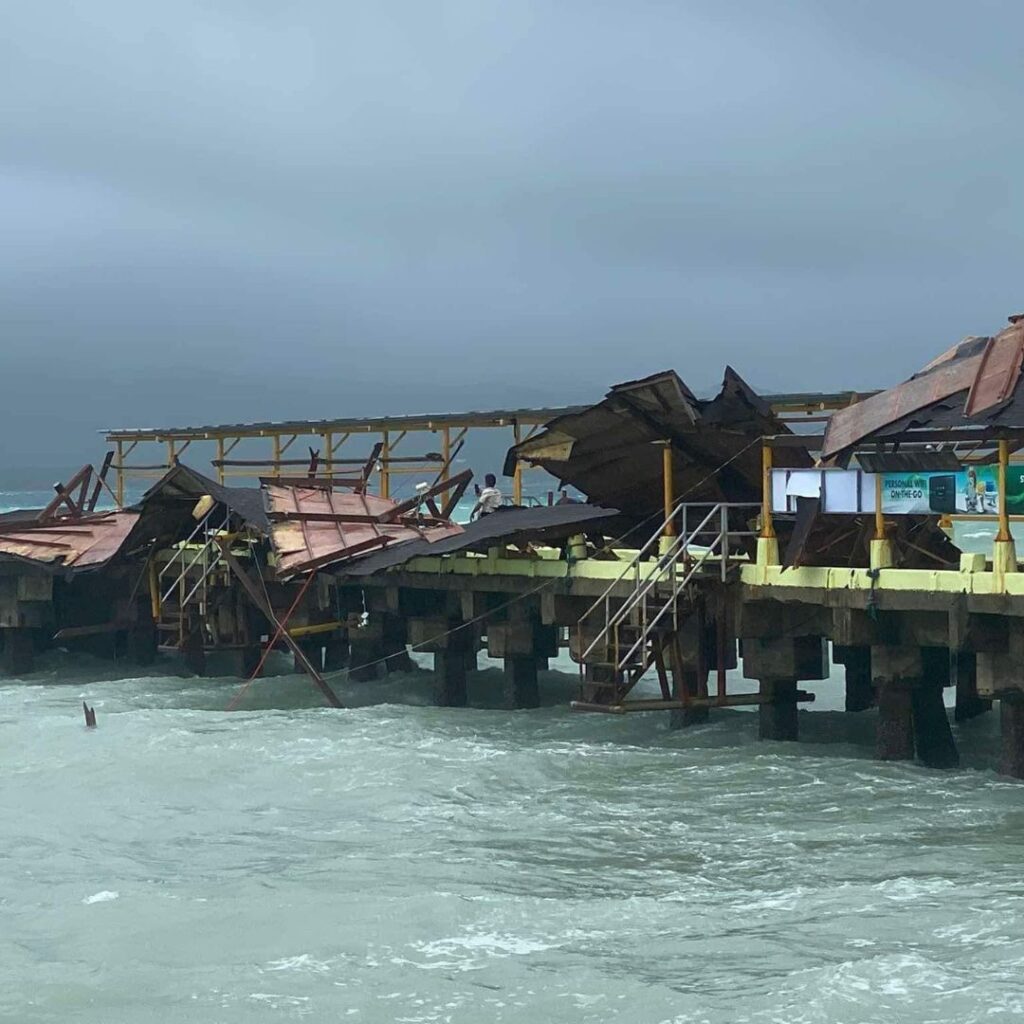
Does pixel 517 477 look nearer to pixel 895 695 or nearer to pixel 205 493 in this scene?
pixel 205 493

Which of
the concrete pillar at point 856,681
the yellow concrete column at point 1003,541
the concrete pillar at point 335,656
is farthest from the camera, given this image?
the concrete pillar at point 335,656

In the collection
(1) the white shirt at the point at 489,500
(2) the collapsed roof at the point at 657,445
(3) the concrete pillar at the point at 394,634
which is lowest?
(3) the concrete pillar at the point at 394,634

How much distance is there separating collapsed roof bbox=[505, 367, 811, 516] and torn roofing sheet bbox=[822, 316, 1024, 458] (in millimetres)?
2236

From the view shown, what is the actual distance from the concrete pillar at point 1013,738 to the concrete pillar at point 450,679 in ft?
32.1

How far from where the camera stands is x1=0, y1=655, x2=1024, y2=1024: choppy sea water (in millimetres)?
10328

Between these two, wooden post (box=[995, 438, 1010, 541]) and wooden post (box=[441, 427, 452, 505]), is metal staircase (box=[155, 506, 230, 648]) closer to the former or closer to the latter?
wooden post (box=[441, 427, 452, 505])

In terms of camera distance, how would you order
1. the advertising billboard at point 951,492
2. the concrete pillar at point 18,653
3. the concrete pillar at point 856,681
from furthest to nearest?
1. the concrete pillar at point 18,653
2. the concrete pillar at point 856,681
3. the advertising billboard at point 951,492

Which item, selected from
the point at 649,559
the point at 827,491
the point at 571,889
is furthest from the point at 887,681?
the point at 571,889

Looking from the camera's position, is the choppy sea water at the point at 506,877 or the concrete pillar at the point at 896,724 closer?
the choppy sea water at the point at 506,877

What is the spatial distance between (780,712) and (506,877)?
7.15 m

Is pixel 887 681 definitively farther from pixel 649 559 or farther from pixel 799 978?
pixel 799 978

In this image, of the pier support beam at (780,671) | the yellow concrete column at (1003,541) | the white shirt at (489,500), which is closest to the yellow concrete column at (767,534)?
the pier support beam at (780,671)

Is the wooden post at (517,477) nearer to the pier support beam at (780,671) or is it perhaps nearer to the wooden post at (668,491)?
the wooden post at (668,491)

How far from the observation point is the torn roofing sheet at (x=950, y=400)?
16078mm
